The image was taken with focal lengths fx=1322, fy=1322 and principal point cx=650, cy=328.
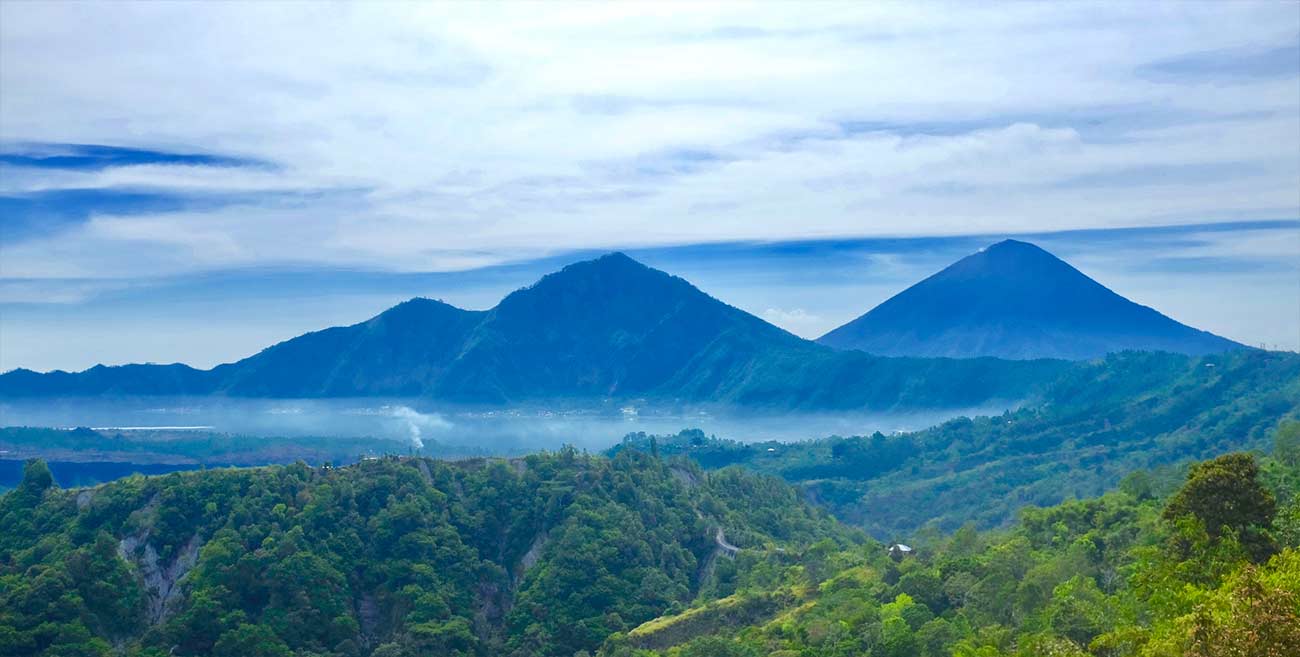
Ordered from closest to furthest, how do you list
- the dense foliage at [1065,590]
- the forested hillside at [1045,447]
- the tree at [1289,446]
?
the dense foliage at [1065,590] → the tree at [1289,446] → the forested hillside at [1045,447]

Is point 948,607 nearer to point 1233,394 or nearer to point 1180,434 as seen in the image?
point 1180,434

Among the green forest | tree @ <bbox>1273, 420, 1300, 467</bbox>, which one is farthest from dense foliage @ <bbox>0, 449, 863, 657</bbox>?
tree @ <bbox>1273, 420, 1300, 467</bbox>

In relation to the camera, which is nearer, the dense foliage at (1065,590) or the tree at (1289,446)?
the dense foliage at (1065,590)

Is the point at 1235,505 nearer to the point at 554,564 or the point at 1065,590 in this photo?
the point at 1065,590

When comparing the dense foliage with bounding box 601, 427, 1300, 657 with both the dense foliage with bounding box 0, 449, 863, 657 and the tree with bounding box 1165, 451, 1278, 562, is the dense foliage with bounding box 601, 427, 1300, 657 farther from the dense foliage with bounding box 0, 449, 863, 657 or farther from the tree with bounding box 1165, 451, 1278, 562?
the dense foliage with bounding box 0, 449, 863, 657

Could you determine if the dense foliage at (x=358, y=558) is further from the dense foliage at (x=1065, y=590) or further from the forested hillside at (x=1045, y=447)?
the forested hillside at (x=1045, y=447)

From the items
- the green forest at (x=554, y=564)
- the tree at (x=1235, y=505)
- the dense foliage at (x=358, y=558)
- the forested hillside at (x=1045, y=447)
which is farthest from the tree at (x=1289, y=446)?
the forested hillside at (x=1045, y=447)
